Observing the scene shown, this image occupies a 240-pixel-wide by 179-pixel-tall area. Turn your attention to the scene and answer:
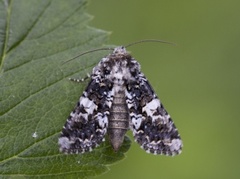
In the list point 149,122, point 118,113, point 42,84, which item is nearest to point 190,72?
point 149,122

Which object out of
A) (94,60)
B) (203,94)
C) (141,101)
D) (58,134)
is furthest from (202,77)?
(58,134)

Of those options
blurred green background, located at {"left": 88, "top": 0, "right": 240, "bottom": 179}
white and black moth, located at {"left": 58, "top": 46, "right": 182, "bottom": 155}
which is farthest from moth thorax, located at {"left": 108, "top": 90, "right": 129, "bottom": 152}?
blurred green background, located at {"left": 88, "top": 0, "right": 240, "bottom": 179}

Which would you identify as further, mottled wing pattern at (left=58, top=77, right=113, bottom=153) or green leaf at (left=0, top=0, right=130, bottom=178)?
mottled wing pattern at (left=58, top=77, right=113, bottom=153)

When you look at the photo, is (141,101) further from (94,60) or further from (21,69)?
(21,69)

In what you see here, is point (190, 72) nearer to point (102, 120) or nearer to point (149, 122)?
point (149, 122)

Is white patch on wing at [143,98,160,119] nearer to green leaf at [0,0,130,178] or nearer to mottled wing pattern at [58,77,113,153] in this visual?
mottled wing pattern at [58,77,113,153]

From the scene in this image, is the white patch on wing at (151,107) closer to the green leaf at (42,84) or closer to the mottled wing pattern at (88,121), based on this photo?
the mottled wing pattern at (88,121)

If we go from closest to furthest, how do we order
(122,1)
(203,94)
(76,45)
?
(76,45) < (203,94) < (122,1)
